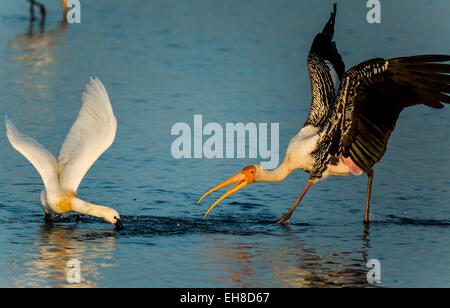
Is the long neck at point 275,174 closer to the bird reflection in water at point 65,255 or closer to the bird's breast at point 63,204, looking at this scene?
the bird reflection in water at point 65,255

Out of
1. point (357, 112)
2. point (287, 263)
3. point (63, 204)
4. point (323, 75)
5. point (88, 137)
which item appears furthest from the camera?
point (323, 75)

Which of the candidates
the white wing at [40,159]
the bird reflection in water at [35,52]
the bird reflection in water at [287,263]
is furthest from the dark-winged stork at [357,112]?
the bird reflection in water at [35,52]

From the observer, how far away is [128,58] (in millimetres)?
21219

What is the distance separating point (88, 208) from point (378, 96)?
11.0 ft

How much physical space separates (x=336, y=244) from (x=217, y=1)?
18.2 meters

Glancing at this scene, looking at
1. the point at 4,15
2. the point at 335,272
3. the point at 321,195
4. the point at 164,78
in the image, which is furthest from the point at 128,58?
the point at 335,272

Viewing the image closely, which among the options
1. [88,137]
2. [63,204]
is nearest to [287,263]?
[63,204]

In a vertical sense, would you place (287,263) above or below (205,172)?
below

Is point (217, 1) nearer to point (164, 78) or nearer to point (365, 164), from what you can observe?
point (164, 78)

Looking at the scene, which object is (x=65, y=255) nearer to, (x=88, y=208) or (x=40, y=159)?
(x=88, y=208)

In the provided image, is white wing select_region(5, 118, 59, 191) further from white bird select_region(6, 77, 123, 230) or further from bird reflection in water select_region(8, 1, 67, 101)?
bird reflection in water select_region(8, 1, 67, 101)

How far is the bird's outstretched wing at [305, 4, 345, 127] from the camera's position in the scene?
1258cm

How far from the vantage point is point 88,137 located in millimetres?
11742

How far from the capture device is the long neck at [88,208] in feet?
37.0
